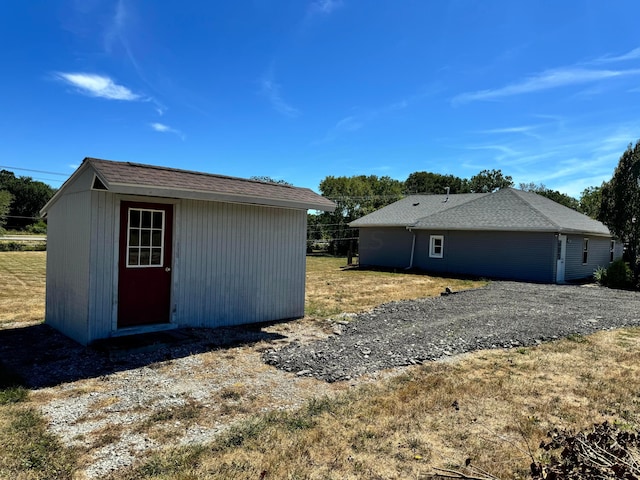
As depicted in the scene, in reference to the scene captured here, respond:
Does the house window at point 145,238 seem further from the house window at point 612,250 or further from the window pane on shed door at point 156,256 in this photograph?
the house window at point 612,250

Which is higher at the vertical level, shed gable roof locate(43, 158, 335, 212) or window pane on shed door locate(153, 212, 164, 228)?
shed gable roof locate(43, 158, 335, 212)

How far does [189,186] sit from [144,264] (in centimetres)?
145

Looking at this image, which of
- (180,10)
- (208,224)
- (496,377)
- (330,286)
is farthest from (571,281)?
(180,10)

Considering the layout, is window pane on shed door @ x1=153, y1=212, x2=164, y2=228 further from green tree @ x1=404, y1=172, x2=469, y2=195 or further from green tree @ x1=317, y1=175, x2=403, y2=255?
green tree @ x1=404, y1=172, x2=469, y2=195

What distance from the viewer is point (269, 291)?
7840 mm

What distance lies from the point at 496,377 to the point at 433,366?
78 centimetres

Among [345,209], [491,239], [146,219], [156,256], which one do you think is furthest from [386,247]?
[146,219]

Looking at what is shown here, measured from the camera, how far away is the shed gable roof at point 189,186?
5.59 m

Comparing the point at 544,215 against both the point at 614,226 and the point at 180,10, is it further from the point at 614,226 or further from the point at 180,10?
the point at 180,10

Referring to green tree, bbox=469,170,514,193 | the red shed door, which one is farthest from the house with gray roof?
green tree, bbox=469,170,514,193

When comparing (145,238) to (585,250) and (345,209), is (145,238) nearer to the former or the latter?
(585,250)

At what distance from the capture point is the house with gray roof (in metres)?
16.5

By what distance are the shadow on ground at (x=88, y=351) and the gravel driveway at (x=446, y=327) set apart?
3.76 ft

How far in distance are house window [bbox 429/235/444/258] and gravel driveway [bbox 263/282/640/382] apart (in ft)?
24.1
